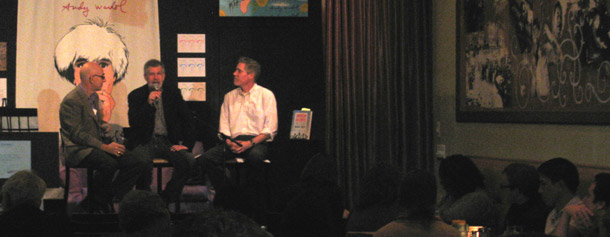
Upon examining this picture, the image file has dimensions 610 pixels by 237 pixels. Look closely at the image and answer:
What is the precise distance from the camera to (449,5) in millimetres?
6859

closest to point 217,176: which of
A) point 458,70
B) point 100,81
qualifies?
point 100,81

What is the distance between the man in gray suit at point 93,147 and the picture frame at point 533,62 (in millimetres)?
2947

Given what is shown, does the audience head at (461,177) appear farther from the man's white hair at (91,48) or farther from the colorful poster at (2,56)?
the colorful poster at (2,56)

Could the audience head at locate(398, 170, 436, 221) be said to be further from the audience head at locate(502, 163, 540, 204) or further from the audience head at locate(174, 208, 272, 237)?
the audience head at locate(174, 208, 272, 237)

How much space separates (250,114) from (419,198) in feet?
11.9

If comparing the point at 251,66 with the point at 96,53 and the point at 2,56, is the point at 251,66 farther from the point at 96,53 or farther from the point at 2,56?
the point at 2,56

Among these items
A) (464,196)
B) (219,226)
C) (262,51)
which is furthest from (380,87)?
(219,226)

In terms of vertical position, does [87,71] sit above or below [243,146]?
→ above

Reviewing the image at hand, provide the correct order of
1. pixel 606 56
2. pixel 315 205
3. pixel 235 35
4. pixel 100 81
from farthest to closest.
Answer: pixel 235 35, pixel 100 81, pixel 606 56, pixel 315 205

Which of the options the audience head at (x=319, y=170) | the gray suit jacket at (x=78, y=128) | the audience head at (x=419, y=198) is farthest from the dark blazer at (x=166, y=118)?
the audience head at (x=419, y=198)

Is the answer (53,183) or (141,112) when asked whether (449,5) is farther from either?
(53,183)

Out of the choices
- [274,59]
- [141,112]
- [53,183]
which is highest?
[274,59]

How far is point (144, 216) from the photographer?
2.97 metres

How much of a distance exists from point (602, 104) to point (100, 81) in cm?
384
